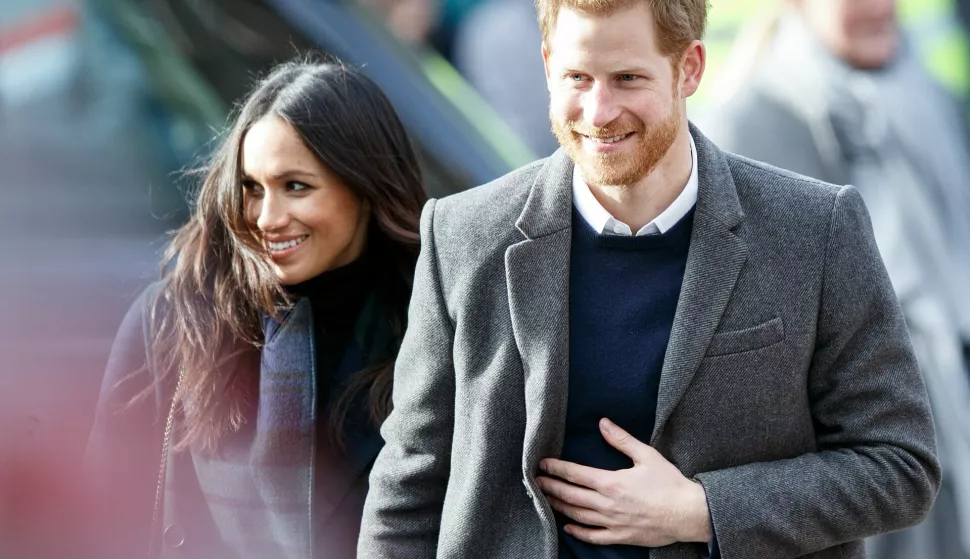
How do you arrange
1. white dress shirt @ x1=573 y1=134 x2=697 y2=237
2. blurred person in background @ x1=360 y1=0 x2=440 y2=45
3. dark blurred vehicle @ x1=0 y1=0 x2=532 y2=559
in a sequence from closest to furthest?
white dress shirt @ x1=573 y1=134 x2=697 y2=237 → dark blurred vehicle @ x1=0 y1=0 x2=532 y2=559 → blurred person in background @ x1=360 y1=0 x2=440 y2=45

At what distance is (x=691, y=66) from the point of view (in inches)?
77.6

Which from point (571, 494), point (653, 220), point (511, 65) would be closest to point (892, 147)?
point (511, 65)

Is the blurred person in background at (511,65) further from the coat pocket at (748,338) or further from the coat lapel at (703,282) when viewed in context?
the coat pocket at (748,338)

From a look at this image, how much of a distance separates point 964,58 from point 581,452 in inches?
107

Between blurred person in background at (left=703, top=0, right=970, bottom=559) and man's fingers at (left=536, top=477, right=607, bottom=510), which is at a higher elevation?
blurred person in background at (left=703, top=0, right=970, bottom=559)

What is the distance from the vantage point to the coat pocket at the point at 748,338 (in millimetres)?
1895

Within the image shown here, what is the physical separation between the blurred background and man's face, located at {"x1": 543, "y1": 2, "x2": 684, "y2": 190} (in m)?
1.84

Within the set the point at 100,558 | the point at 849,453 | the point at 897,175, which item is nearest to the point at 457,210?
the point at 849,453

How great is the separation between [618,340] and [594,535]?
0.31m

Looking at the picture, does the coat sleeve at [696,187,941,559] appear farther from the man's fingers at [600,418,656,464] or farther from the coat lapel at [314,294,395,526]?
the coat lapel at [314,294,395,526]

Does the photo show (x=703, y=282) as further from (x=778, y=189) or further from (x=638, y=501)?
(x=638, y=501)

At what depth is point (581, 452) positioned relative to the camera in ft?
6.49

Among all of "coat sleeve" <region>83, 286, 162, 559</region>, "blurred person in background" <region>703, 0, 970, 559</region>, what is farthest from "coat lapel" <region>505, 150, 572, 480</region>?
"blurred person in background" <region>703, 0, 970, 559</region>

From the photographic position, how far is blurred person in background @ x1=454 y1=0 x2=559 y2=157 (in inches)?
155
